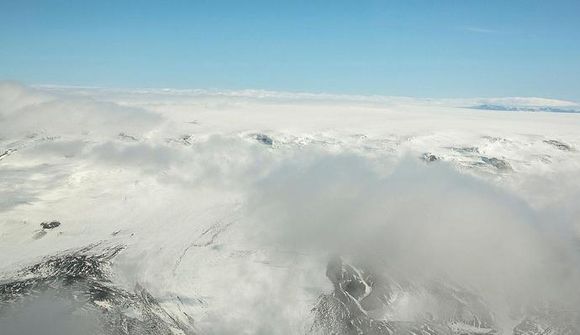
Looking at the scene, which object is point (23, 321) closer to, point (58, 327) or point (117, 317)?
point (58, 327)

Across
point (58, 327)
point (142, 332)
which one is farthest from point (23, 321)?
point (142, 332)

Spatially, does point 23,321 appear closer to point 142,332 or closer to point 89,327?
point 89,327

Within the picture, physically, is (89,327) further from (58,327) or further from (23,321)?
(23,321)

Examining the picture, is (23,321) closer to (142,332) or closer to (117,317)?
(117,317)

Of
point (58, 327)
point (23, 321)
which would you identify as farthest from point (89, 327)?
point (23, 321)

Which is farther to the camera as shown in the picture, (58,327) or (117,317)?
(117,317)

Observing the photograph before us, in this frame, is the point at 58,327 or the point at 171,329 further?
the point at 171,329

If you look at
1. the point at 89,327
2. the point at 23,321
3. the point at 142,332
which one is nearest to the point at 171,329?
the point at 142,332
